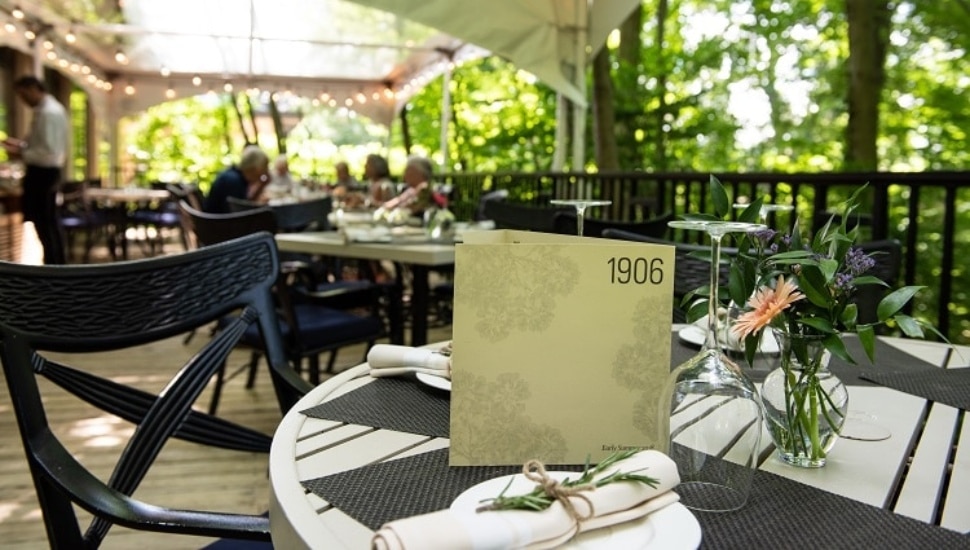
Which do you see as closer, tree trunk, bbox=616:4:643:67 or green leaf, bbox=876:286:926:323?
green leaf, bbox=876:286:926:323

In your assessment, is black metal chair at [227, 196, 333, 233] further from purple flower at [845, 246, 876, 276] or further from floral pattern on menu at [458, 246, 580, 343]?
purple flower at [845, 246, 876, 276]

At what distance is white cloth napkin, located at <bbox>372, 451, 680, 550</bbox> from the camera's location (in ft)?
1.92

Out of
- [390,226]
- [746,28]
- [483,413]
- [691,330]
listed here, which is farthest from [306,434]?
[746,28]

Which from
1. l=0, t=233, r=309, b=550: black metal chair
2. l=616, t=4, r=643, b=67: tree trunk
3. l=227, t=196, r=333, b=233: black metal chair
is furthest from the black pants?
l=0, t=233, r=309, b=550: black metal chair

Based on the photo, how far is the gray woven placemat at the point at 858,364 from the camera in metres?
1.34

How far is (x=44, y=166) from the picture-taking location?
7684mm

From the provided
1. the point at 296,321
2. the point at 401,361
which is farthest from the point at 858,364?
the point at 296,321

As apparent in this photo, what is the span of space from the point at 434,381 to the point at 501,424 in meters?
0.33

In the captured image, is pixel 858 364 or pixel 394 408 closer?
pixel 394 408

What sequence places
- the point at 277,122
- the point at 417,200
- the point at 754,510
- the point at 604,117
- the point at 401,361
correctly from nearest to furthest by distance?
1. the point at 754,510
2. the point at 401,361
3. the point at 417,200
4. the point at 604,117
5. the point at 277,122

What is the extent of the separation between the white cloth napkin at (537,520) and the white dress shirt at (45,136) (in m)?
8.02

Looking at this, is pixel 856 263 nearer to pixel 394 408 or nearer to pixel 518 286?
pixel 518 286

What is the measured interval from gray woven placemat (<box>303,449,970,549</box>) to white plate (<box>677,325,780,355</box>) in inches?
22.4

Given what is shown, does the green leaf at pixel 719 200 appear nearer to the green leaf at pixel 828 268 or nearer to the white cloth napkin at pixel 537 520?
the green leaf at pixel 828 268
